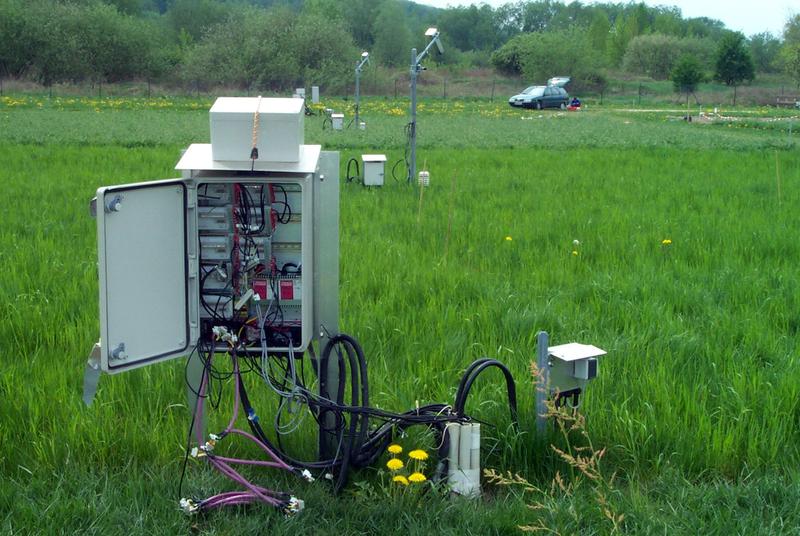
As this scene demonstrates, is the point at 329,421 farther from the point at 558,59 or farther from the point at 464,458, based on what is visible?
the point at 558,59

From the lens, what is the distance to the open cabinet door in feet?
11.5

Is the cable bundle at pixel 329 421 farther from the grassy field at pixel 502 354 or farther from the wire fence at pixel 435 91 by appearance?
the wire fence at pixel 435 91

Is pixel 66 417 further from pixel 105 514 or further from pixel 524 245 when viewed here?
pixel 524 245

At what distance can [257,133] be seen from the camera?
3.65 m

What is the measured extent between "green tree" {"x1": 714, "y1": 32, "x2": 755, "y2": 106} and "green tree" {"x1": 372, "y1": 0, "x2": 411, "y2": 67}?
3068 centimetres

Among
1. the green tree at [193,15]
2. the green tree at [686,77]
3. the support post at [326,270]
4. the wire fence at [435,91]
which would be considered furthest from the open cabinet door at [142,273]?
the green tree at [193,15]

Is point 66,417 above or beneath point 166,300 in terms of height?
beneath

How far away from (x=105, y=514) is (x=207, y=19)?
103854mm

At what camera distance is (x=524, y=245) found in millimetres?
8781

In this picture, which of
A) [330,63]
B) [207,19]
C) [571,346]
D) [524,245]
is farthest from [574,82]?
[571,346]

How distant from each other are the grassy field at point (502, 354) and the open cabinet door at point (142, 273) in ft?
1.82

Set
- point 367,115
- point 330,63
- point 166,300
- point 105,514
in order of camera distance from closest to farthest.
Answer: point 105,514, point 166,300, point 367,115, point 330,63

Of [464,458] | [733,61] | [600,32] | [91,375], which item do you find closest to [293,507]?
[464,458]

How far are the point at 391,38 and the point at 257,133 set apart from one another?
303ft
